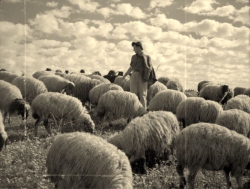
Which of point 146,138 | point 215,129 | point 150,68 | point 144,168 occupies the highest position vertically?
point 150,68

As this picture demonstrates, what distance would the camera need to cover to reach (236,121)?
8.07m

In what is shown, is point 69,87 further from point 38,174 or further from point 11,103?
point 38,174

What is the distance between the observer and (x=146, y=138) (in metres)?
6.62

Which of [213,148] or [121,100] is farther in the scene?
[121,100]

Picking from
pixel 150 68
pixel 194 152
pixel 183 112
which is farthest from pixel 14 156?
pixel 150 68

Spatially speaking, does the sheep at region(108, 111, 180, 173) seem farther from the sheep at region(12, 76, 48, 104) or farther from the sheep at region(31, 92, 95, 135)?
the sheep at region(12, 76, 48, 104)

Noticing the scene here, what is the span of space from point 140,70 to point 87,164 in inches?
287

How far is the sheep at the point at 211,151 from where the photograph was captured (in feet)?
18.1

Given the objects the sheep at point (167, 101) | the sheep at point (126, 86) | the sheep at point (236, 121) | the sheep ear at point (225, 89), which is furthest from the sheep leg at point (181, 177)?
the sheep ear at point (225, 89)

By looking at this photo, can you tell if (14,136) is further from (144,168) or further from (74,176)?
(74,176)

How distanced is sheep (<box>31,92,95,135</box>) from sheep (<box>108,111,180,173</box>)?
7.39 ft

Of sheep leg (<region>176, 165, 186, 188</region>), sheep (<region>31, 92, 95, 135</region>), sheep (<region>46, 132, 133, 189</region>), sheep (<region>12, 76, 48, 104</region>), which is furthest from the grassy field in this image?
sheep (<region>12, 76, 48, 104</region>)

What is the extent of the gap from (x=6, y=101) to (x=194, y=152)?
20.5 ft

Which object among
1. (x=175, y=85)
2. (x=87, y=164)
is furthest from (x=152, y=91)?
(x=87, y=164)
